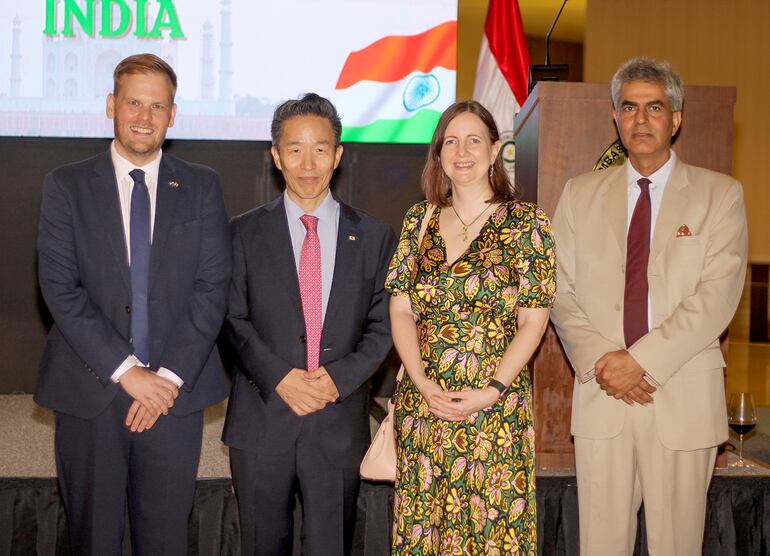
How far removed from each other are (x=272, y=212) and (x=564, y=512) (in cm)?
169

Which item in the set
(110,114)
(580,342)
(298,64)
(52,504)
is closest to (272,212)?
(110,114)

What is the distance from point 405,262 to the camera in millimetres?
2416

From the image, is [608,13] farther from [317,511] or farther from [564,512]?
[317,511]

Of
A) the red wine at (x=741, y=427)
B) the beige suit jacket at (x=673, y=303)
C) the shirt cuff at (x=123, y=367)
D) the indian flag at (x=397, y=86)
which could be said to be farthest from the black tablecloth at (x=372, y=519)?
the indian flag at (x=397, y=86)

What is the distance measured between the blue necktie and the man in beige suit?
130 centimetres

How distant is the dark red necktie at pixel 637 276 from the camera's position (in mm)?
2506

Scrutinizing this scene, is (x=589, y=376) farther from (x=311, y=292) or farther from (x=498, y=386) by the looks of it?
(x=311, y=292)

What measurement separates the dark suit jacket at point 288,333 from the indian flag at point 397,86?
2558mm

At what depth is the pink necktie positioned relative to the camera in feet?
7.99

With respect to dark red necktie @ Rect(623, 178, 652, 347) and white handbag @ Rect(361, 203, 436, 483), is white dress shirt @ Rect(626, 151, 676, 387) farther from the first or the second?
white handbag @ Rect(361, 203, 436, 483)

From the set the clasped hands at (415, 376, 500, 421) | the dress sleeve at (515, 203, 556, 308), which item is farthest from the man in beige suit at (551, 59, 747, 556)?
the clasped hands at (415, 376, 500, 421)

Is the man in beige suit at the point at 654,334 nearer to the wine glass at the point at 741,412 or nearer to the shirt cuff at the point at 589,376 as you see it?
the shirt cuff at the point at 589,376

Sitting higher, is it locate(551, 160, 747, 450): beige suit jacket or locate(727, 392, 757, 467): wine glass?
locate(551, 160, 747, 450): beige suit jacket

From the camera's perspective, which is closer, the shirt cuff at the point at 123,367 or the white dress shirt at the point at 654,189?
the shirt cuff at the point at 123,367
